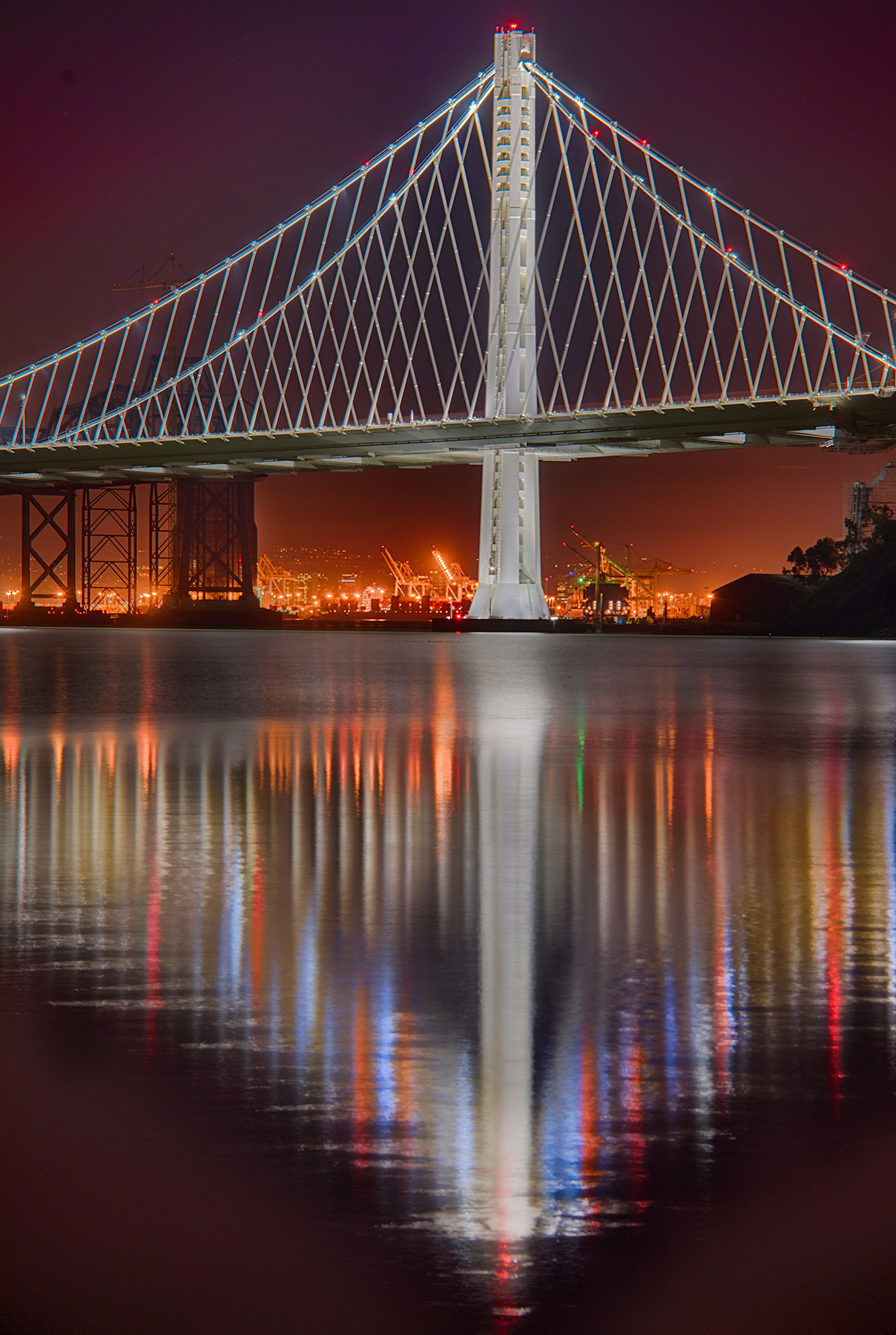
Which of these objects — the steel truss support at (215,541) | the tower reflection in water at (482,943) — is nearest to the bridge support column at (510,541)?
the steel truss support at (215,541)

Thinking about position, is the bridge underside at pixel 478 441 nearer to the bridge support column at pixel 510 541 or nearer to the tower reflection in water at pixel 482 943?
the bridge support column at pixel 510 541

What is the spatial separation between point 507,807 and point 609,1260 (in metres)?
6.43

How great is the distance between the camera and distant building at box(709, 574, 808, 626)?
110 m

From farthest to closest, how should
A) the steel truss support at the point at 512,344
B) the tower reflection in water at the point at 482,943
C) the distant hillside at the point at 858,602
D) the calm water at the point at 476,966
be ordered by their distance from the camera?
1. the distant hillside at the point at 858,602
2. the steel truss support at the point at 512,344
3. the tower reflection in water at the point at 482,943
4. the calm water at the point at 476,966

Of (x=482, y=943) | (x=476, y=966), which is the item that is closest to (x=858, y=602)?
(x=482, y=943)

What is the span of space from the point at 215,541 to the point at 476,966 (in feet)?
345

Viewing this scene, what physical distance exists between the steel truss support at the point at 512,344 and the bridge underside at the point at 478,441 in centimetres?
170

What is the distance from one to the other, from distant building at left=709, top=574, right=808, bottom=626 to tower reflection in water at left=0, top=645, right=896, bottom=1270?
9973 centimetres

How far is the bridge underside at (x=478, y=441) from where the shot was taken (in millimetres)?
47500

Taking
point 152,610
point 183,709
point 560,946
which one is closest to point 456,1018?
point 560,946


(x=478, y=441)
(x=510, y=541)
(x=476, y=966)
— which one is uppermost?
(x=478, y=441)

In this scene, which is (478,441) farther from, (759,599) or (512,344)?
(759,599)

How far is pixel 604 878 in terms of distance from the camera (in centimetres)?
644

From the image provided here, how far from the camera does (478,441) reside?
187 ft
